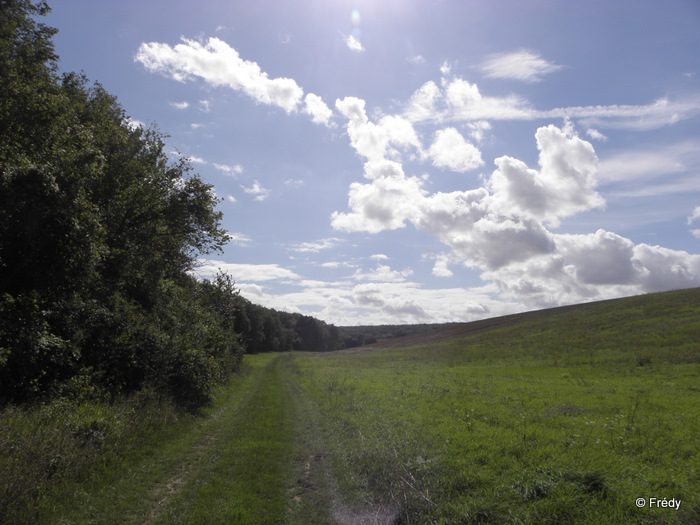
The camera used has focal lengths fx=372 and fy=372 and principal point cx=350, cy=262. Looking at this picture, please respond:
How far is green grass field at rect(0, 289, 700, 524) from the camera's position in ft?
22.4

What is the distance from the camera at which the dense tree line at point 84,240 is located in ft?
36.3

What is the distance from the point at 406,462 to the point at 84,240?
12.1m

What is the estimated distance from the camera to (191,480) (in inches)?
359

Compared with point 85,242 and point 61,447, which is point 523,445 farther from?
point 85,242

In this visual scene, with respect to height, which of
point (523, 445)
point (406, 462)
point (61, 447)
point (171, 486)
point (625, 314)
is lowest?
point (171, 486)

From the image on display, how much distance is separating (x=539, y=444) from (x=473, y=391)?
31.6ft

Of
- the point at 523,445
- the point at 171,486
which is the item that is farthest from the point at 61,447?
the point at 523,445

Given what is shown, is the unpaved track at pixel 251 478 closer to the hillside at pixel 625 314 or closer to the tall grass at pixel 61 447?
the tall grass at pixel 61 447

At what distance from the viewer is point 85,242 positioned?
12.4 m

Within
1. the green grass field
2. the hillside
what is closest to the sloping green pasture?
the green grass field

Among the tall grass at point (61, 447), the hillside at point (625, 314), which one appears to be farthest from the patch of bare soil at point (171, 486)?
the hillside at point (625, 314)

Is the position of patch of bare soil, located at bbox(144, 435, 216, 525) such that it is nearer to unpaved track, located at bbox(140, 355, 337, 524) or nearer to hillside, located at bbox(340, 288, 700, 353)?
unpaved track, located at bbox(140, 355, 337, 524)

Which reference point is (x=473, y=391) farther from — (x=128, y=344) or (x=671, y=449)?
(x=128, y=344)

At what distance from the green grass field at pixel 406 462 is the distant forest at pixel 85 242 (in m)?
2.58
